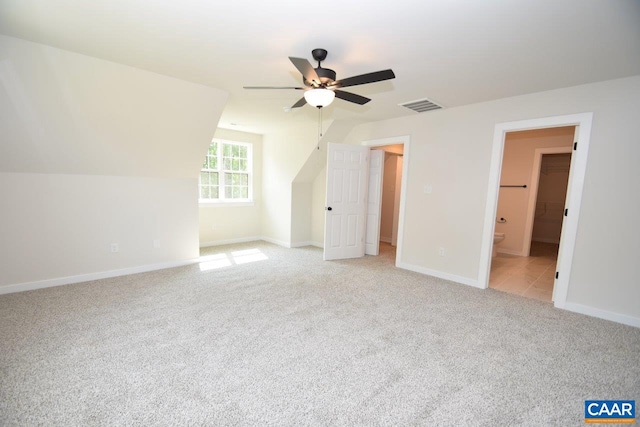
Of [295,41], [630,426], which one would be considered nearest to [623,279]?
[630,426]

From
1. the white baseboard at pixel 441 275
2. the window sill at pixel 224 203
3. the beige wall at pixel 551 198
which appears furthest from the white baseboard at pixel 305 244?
the beige wall at pixel 551 198

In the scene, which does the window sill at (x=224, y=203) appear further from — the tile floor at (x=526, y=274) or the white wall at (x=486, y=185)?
the tile floor at (x=526, y=274)

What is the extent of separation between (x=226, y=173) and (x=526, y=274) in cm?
580

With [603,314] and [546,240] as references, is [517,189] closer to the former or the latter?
[546,240]

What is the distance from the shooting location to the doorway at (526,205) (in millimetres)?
4578

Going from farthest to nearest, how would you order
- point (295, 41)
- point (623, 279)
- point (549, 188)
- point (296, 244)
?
point (549, 188), point (296, 244), point (623, 279), point (295, 41)

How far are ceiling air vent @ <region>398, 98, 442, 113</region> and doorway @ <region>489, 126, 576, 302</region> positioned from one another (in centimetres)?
198

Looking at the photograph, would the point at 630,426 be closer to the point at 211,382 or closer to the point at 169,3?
the point at 211,382

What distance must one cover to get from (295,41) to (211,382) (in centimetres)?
263

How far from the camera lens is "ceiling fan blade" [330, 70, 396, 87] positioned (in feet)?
6.82

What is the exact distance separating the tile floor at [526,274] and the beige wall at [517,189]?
43 centimetres

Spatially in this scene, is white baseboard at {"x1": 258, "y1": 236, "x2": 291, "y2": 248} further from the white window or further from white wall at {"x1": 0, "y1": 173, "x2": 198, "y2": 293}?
white wall at {"x1": 0, "y1": 173, "x2": 198, "y2": 293}

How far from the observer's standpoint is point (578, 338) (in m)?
2.53

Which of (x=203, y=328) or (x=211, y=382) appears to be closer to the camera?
(x=211, y=382)
